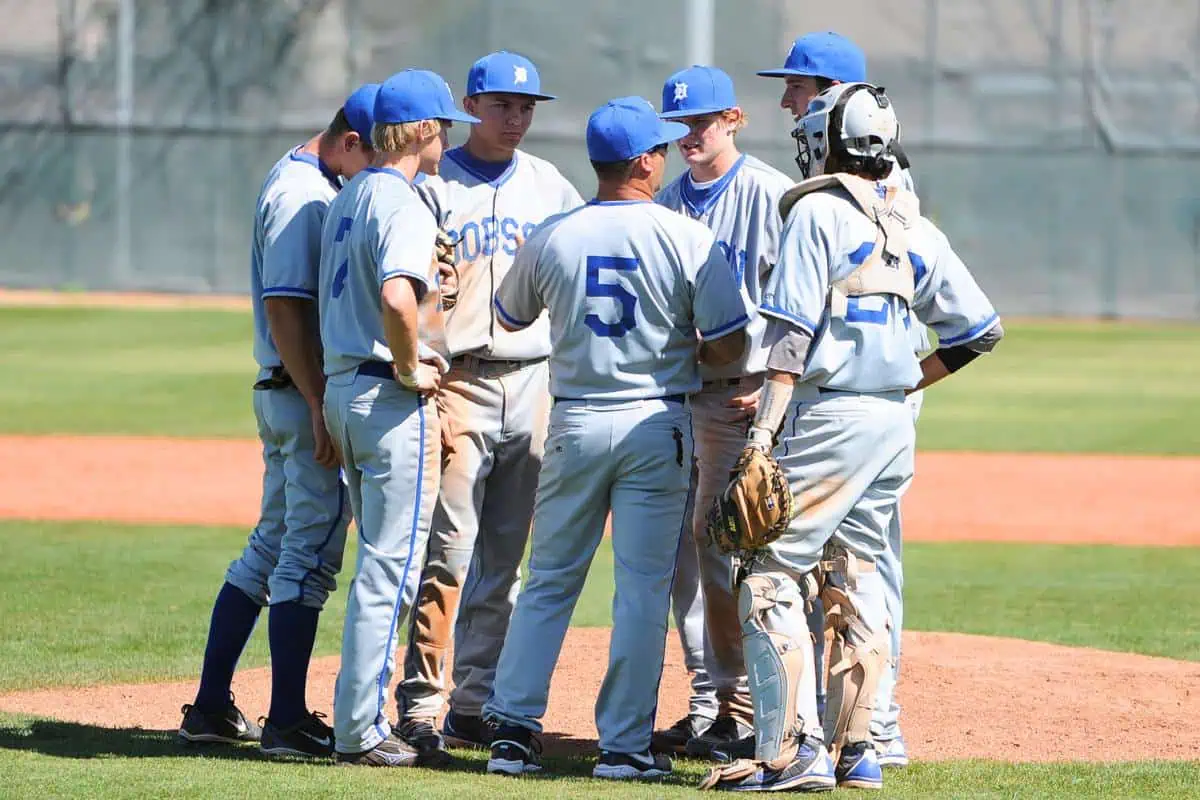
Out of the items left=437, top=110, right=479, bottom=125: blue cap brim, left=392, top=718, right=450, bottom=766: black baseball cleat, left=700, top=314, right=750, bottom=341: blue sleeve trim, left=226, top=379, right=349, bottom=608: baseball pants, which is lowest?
left=392, top=718, right=450, bottom=766: black baseball cleat

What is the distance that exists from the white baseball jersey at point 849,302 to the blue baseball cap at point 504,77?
1.40 meters

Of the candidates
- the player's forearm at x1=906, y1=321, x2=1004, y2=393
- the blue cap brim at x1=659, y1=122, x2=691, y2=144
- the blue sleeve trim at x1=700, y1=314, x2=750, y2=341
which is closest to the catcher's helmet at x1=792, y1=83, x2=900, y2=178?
the blue cap brim at x1=659, y1=122, x2=691, y2=144

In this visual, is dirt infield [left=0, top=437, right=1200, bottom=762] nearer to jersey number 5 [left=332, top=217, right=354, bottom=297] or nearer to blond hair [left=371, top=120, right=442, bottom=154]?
jersey number 5 [left=332, top=217, right=354, bottom=297]

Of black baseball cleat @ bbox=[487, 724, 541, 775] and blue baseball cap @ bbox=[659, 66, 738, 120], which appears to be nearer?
black baseball cleat @ bbox=[487, 724, 541, 775]

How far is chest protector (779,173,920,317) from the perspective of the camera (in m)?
5.05

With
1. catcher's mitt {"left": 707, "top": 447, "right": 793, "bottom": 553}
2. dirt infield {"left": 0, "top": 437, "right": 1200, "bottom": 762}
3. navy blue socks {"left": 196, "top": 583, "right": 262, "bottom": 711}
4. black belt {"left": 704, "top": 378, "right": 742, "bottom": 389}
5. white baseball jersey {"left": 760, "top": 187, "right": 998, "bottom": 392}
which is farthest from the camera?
dirt infield {"left": 0, "top": 437, "right": 1200, "bottom": 762}

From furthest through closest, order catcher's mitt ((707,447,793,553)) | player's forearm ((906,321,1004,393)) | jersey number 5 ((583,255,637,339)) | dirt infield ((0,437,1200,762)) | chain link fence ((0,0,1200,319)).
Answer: chain link fence ((0,0,1200,319)), dirt infield ((0,437,1200,762)), player's forearm ((906,321,1004,393)), jersey number 5 ((583,255,637,339)), catcher's mitt ((707,447,793,553))

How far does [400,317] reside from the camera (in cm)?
513

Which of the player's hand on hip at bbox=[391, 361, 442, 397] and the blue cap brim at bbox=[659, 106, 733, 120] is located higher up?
the blue cap brim at bbox=[659, 106, 733, 120]

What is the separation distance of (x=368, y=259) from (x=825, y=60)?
5.95 ft

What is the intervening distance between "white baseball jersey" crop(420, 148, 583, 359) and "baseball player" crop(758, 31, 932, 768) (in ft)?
2.95

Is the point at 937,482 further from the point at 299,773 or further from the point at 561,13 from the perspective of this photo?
the point at 561,13

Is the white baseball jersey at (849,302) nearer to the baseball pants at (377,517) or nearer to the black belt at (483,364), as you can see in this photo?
the baseball pants at (377,517)

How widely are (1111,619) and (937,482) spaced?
17.2ft
